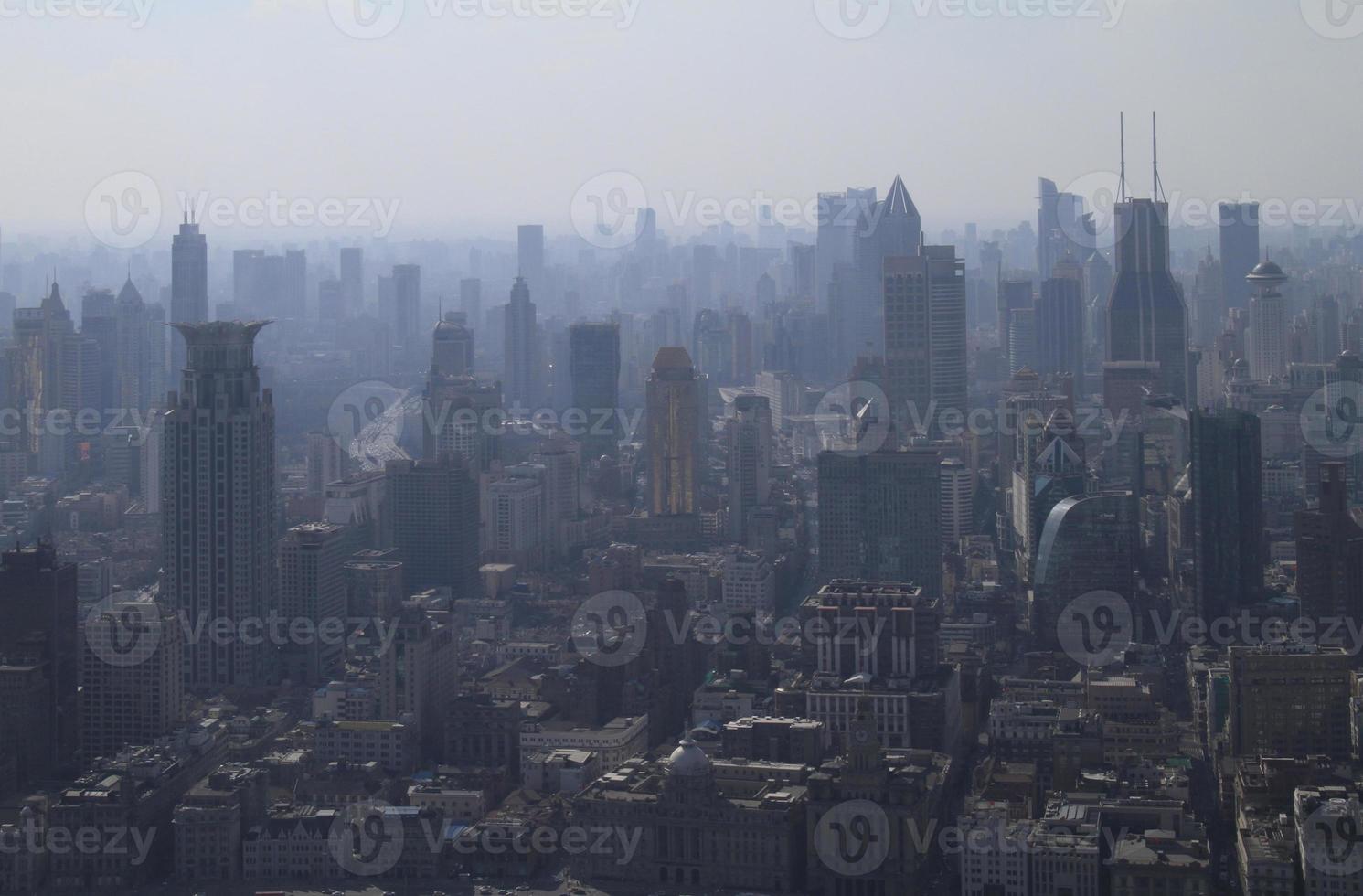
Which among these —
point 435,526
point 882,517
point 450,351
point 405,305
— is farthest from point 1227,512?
point 405,305

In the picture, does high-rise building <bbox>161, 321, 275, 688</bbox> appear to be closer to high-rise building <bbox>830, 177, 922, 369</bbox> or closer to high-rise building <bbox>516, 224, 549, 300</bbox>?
high-rise building <bbox>830, 177, 922, 369</bbox>

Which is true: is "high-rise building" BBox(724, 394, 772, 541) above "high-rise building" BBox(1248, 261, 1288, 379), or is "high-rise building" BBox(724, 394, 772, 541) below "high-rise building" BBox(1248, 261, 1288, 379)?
below

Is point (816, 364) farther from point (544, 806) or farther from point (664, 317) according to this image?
point (544, 806)

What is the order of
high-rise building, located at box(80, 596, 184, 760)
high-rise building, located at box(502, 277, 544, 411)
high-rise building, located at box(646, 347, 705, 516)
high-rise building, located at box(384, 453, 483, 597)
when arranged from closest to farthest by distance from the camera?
high-rise building, located at box(80, 596, 184, 760), high-rise building, located at box(384, 453, 483, 597), high-rise building, located at box(646, 347, 705, 516), high-rise building, located at box(502, 277, 544, 411)

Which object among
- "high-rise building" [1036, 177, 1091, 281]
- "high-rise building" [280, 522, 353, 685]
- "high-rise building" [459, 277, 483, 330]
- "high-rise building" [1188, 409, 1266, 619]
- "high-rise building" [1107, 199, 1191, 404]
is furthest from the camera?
"high-rise building" [459, 277, 483, 330]

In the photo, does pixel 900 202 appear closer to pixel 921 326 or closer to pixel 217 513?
pixel 921 326

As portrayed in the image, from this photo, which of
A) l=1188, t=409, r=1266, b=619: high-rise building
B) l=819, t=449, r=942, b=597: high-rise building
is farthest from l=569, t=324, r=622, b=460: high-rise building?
l=1188, t=409, r=1266, b=619: high-rise building

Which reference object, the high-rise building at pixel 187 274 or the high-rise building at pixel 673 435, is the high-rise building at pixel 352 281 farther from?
the high-rise building at pixel 673 435
